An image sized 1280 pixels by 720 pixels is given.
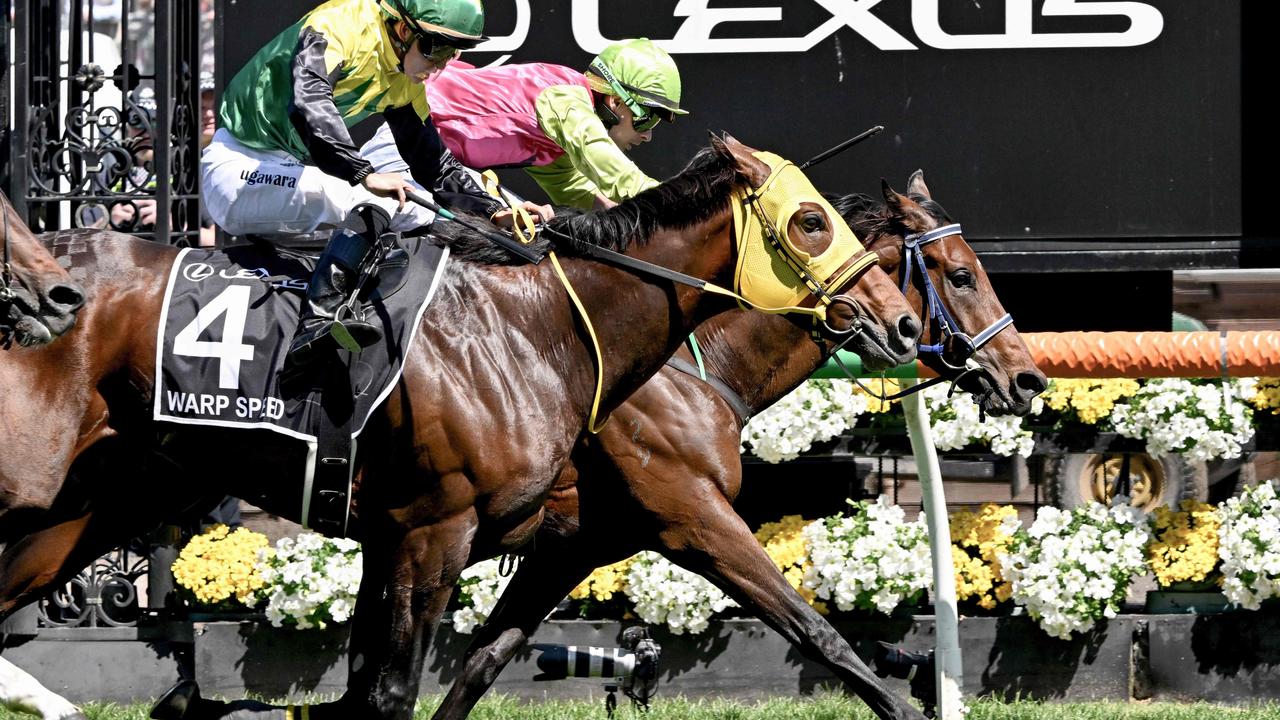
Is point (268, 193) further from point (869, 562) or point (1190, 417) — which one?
point (1190, 417)

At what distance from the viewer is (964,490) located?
30.9 feet

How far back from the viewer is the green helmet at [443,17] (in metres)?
4.75

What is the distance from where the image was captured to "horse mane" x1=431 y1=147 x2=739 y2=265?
4.71 m

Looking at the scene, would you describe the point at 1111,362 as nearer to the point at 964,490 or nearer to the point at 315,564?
the point at 315,564

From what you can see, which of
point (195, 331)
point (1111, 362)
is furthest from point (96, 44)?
point (1111, 362)

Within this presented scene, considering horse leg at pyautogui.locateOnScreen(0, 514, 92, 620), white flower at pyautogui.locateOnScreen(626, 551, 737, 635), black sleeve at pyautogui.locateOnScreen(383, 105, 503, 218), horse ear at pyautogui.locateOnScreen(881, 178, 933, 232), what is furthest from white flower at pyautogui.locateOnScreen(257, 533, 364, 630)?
horse ear at pyautogui.locateOnScreen(881, 178, 933, 232)

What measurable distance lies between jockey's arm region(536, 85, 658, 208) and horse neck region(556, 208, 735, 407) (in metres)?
0.63

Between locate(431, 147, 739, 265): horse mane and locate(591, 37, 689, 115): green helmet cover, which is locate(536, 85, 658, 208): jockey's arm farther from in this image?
locate(431, 147, 739, 265): horse mane

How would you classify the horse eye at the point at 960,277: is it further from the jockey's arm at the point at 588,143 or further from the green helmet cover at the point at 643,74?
the green helmet cover at the point at 643,74

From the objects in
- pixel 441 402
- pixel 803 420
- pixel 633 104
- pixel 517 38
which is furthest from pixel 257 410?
pixel 517 38

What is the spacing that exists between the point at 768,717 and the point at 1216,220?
276cm

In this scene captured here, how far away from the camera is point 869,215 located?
5391 millimetres

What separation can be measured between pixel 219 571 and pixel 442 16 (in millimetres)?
2607

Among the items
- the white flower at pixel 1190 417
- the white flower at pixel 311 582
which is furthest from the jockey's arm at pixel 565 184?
the white flower at pixel 1190 417
